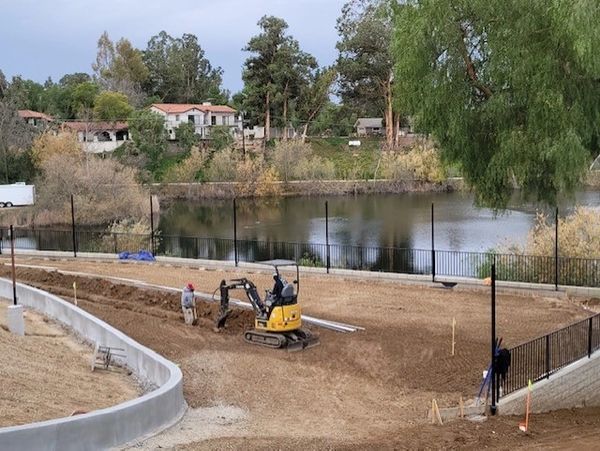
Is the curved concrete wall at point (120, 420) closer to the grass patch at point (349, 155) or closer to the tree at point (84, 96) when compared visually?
the grass patch at point (349, 155)

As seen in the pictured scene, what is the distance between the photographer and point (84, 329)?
18.3 meters

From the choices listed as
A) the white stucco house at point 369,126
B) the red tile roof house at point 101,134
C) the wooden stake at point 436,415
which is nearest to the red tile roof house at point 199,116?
the red tile roof house at point 101,134

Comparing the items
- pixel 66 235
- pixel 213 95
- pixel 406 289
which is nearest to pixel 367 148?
pixel 213 95

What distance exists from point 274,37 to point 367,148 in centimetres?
2017

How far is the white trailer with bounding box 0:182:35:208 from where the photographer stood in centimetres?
6328

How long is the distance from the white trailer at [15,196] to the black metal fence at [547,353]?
54640mm

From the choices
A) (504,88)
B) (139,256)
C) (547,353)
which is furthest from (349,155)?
(547,353)

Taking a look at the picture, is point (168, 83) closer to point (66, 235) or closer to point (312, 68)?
point (312, 68)

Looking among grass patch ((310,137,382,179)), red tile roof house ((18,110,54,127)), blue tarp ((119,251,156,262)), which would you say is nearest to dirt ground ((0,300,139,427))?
blue tarp ((119,251,156,262))

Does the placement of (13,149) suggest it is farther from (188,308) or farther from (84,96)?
(188,308)

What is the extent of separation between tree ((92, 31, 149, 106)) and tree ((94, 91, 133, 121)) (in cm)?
1670

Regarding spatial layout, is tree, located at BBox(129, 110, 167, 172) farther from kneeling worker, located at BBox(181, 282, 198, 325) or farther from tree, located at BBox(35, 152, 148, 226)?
kneeling worker, located at BBox(181, 282, 198, 325)

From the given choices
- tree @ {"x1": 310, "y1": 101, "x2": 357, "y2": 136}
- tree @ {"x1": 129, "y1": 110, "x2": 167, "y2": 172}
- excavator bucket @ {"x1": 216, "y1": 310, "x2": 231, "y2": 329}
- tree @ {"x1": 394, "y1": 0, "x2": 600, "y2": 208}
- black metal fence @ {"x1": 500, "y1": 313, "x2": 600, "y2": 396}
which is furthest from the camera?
tree @ {"x1": 310, "y1": 101, "x2": 357, "y2": 136}

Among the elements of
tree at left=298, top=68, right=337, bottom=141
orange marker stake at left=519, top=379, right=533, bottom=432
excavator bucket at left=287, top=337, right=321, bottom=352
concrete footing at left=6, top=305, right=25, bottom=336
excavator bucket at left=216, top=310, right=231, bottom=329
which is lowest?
orange marker stake at left=519, top=379, right=533, bottom=432
